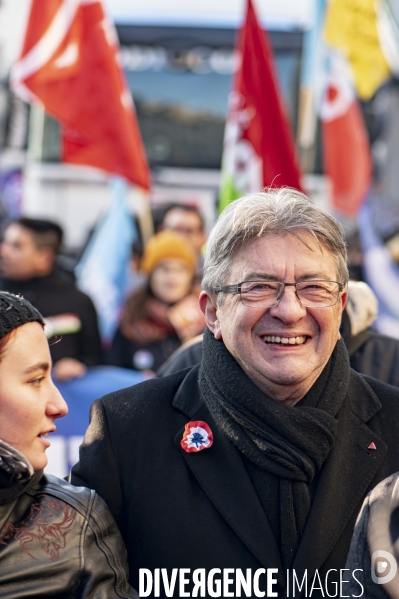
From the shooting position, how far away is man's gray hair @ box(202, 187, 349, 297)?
2.76m

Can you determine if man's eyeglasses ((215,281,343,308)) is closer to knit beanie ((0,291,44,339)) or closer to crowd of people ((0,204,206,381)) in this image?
knit beanie ((0,291,44,339))

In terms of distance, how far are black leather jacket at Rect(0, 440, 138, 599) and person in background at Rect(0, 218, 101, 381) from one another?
374 cm

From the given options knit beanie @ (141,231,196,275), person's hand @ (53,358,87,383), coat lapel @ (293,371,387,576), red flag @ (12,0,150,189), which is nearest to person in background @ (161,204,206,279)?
red flag @ (12,0,150,189)

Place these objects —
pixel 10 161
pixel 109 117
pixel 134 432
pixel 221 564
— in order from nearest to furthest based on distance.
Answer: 1. pixel 221 564
2. pixel 134 432
3. pixel 109 117
4. pixel 10 161

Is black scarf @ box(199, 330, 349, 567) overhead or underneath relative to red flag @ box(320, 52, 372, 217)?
underneath

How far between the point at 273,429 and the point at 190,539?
0.40m

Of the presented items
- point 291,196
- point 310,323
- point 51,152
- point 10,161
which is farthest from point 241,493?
point 10,161

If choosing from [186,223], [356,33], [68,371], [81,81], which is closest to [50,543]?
[68,371]

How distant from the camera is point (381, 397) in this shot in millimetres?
2941

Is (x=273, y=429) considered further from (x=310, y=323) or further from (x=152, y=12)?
(x=152, y=12)

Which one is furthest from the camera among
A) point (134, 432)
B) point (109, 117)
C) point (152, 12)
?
point (152, 12)

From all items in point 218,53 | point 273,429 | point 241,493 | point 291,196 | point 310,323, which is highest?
point 218,53

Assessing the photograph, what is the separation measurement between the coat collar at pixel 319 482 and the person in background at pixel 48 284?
338 cm

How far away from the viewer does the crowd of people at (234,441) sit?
232 centimetres
